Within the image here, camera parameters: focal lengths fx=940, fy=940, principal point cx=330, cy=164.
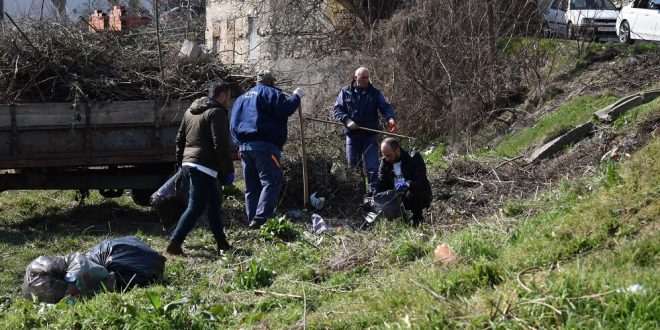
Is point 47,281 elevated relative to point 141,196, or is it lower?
elevated

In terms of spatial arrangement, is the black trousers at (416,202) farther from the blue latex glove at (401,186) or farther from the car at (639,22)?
the car at (639,22)

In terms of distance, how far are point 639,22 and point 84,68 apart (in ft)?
45.1

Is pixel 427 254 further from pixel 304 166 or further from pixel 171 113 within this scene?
pixel 171 113

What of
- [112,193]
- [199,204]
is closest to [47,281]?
[199,204]

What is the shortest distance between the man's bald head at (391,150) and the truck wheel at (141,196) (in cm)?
359

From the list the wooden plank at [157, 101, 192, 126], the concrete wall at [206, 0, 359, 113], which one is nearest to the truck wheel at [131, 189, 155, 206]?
the wooden plank at [157, 101, 192, 126]

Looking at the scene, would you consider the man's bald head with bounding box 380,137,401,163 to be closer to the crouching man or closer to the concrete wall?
the crouching man

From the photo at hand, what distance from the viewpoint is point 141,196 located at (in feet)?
39.0

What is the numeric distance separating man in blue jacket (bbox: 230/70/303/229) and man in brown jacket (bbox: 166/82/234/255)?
724 mm

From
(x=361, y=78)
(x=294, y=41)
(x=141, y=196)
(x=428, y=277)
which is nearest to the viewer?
(x=428, y=277)

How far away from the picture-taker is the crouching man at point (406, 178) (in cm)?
935

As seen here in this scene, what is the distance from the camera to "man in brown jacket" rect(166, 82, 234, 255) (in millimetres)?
8852

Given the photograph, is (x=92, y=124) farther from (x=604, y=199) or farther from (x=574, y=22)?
(x=574, y=22)

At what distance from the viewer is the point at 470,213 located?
9578 millimetres
